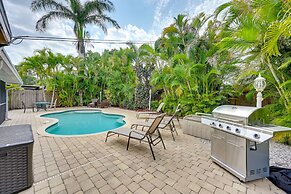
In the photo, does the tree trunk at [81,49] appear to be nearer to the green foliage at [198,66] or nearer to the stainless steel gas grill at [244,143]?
the green foliage at [198,66]

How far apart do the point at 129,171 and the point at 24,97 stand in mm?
15488

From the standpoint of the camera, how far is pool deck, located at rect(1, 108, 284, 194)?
2545 mm

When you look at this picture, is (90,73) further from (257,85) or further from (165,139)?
(257,85)

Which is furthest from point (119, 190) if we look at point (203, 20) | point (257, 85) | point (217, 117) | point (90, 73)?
point (90, 73)

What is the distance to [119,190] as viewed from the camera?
2480 millimetres

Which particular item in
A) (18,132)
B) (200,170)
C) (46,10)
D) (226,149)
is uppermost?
(46,10)

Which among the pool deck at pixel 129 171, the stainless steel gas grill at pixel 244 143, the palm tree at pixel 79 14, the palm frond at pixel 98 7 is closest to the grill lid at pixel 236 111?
the stainless steel gas grill at pixel 244 143

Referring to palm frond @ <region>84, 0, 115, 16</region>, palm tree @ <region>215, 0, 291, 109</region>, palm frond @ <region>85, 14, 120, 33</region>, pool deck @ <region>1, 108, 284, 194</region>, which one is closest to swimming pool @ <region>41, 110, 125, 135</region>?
pool deck @ <region>1, 108, 284, 194</region>

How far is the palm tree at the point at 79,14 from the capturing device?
49.8ft

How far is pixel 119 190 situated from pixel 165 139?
3031mm

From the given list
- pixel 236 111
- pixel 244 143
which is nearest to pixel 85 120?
pixel 236 111

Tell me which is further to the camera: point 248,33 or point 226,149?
point 248,33

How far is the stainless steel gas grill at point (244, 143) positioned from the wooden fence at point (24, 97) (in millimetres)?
16511

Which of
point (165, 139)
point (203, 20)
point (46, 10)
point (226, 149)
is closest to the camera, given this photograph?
point (226, 149)
